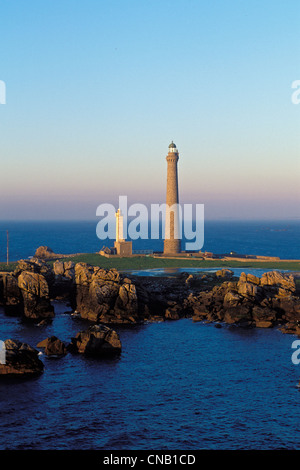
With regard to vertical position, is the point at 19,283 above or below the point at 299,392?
above

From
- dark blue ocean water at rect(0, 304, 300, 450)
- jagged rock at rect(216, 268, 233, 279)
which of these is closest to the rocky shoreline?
dark blue ocean water at rect(0, 304, 300, 450)

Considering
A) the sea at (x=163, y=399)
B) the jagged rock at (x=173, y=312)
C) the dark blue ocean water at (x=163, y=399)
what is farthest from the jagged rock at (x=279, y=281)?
the dark blue ocean water at (x=163, y=399)

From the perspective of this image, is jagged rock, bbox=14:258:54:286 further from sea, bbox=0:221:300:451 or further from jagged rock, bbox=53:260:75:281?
sea, bbox=0:221:300:451

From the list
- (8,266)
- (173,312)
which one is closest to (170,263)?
(8,266)

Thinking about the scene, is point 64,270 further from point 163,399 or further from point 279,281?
point 163,399

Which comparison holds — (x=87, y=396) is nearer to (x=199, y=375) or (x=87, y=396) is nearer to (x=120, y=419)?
(x=120, y=419)

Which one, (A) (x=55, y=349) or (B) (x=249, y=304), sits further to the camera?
(B) (x=249, y=304)
